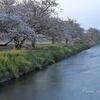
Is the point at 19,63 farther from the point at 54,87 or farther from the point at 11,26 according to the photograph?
the point at 54,87

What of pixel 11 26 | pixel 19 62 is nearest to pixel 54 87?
pixel 19 62

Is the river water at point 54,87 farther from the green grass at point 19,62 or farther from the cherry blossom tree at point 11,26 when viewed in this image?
the cherry blossom tree at point 11,26

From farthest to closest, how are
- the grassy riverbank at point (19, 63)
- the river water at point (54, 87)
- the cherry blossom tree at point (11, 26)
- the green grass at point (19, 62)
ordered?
the cherry blossom tree at point (11, 26), the green grass at point (19, 62), the grassy riverbank at point (19, 63), the river water at point (54, 87)

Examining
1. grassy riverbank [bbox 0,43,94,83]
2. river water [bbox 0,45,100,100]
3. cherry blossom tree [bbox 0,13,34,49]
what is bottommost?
river water [bbox 0,45,100,100]

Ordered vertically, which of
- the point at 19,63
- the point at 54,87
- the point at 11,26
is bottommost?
the point at 54,87

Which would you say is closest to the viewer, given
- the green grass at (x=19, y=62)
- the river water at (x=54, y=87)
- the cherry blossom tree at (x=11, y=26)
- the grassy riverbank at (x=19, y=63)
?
the river water at (x=54, y=87)

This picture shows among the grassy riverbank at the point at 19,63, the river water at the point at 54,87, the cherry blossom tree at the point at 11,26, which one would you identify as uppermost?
the cherry blossom tree at the point at 11,26

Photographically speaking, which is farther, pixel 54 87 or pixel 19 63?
pixel 19 63

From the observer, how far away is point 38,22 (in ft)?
111

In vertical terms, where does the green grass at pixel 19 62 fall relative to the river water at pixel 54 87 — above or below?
above

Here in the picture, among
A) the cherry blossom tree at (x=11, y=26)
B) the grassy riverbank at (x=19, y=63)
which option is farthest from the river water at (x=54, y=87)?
the cherry blossom tree at (x=11, y=26)

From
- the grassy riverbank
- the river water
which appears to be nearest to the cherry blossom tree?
the grassy riverbank

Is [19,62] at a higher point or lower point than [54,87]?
higher

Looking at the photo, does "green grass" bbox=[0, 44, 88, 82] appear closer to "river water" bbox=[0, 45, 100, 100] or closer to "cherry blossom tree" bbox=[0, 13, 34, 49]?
"river water" bbox=[0, 45, 100, 100]
